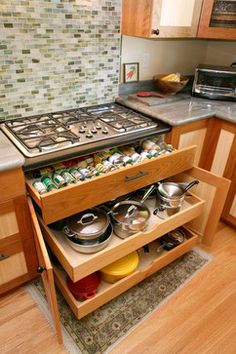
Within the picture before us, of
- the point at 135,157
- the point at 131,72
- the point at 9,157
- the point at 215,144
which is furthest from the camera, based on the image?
the point at 131,72

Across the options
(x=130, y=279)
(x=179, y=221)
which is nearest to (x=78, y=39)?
(x=179, y=221)

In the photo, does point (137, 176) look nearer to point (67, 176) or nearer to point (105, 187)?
point (105, 187)

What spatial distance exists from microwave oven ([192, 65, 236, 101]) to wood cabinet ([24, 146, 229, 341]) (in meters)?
0.74

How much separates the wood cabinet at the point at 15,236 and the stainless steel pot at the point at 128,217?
1.37ft

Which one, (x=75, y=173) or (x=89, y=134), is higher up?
(x=89, y=134)

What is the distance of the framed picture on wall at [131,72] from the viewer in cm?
185

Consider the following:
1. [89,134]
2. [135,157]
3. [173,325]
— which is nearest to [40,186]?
[89,134]

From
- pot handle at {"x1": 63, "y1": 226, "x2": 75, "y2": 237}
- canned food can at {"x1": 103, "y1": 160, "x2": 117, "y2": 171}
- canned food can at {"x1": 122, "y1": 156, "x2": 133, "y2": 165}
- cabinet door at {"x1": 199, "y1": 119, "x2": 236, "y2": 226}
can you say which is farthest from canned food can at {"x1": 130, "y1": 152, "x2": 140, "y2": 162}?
cabinet door at {"x1": 199, "y1": 119, "x2": 236, "y2": 226}

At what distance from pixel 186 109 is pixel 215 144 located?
0.31 meters

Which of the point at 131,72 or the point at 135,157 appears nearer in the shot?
the point at 135,157

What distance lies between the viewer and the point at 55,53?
1476 millimetres

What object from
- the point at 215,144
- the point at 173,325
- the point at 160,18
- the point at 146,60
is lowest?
the point at 173,325

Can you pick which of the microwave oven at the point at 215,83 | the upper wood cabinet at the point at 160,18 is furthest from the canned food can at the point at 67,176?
the microwave oven at the point at 215,83

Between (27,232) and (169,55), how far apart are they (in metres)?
1.69
